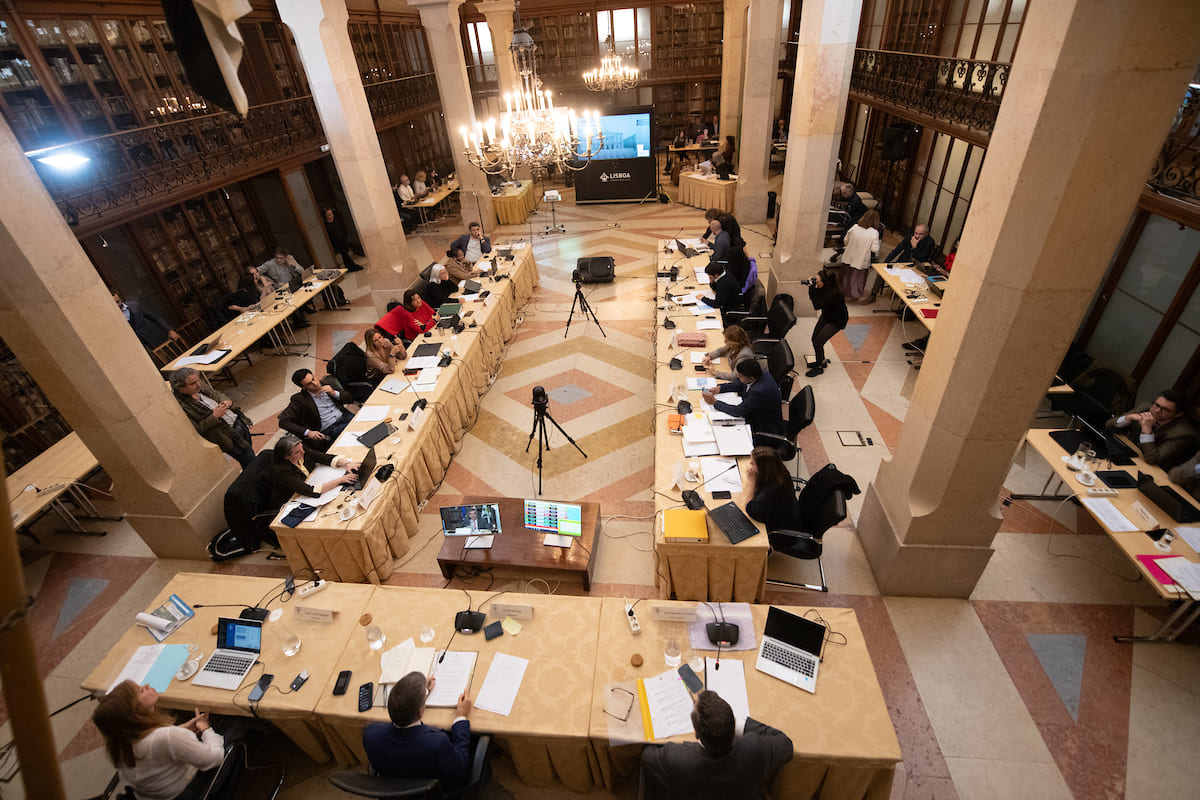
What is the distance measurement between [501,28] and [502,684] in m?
17.4

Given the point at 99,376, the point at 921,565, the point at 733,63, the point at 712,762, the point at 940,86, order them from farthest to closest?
the point at 733,63, the point at 940,86, the point at 99,376, the point at 921,565, the point at 712,762

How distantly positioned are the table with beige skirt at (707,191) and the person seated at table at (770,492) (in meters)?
11.4

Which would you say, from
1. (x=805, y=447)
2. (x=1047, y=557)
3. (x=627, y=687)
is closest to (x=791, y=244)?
(x=805, y=447)

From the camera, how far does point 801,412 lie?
233 inches

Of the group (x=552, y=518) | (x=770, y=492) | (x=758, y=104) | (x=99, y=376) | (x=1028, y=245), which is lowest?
(x=552, y=518)

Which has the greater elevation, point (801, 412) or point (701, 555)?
point (801, 412)

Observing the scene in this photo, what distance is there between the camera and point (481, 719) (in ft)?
12.2

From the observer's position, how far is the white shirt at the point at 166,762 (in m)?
3.41

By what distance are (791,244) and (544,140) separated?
4394mm

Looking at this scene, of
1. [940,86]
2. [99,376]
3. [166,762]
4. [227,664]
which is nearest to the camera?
[166,762]

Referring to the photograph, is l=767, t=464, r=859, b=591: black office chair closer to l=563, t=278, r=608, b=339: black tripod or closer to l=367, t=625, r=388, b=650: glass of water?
l=367, t=625, r=388, b=650: glass of water

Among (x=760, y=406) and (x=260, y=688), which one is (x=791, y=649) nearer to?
(x=760, y=406)

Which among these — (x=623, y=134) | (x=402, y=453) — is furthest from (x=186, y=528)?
(x=623, y=134)

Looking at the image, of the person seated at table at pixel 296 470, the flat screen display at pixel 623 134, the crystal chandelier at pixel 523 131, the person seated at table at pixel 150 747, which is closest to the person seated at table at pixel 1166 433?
the crystal chandelier at pixel 523 131
